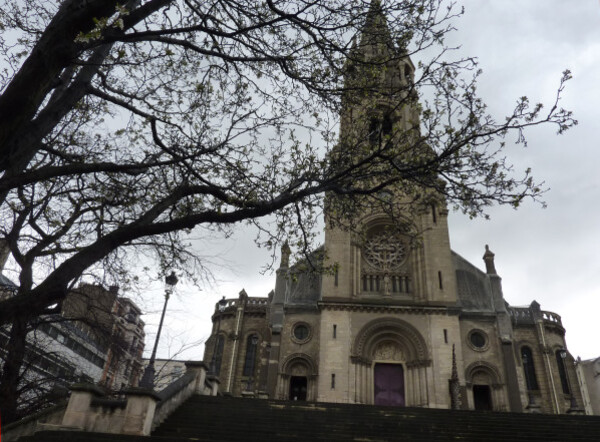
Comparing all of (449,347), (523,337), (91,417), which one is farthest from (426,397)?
(91,417)

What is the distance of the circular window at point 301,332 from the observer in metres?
26.1

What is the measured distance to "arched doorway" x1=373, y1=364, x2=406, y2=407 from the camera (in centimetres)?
2391

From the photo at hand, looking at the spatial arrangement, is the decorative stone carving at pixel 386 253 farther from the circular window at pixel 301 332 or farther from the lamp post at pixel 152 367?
the lamp post at pixel 152 367

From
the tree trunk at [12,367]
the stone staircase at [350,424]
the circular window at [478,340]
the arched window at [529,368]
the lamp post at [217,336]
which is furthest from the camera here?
the lamp post at [217,336]

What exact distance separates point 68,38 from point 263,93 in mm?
4253

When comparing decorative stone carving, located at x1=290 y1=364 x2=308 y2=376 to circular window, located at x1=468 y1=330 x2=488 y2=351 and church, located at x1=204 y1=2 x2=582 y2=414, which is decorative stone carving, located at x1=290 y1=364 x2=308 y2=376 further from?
circular window, located at x1=468 y1=330 x2=488 y2=351

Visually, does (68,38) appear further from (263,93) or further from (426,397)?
(426,397)

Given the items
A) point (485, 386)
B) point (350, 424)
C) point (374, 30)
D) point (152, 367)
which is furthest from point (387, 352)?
point (374, 30)

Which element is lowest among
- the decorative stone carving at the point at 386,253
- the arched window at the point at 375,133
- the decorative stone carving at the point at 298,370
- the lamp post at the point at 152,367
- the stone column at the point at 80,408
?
the stone column at the point at 80,408

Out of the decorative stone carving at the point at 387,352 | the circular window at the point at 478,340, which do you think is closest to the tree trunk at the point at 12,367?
the decorative stone carving at the point at 387,352

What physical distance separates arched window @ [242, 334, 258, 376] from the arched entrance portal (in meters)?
5.16

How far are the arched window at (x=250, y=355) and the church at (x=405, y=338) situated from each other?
0.14m

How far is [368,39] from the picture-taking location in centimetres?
875

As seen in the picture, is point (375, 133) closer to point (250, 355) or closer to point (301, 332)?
point (301, 332)
